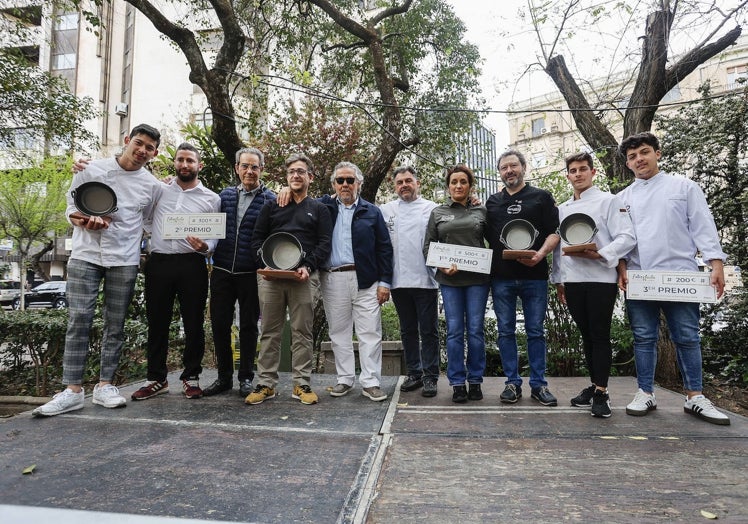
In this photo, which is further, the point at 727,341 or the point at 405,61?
the point at 405,61

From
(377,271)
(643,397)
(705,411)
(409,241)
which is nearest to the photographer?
(705,411)

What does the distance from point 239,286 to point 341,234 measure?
0.98m

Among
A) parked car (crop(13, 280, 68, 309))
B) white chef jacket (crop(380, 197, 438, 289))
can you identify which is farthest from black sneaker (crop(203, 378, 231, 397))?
parked car (crop(13, 280, 68, 309))

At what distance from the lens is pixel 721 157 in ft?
21.9

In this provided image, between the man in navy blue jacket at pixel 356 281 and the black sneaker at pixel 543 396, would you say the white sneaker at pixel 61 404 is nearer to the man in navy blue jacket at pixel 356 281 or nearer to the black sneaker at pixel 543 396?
the man in navy blue jacket at pixel 356 281

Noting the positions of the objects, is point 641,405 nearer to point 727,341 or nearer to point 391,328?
point 727,341

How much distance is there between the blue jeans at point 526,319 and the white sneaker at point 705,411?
0.98 metres

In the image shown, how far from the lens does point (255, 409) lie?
3.45 metres

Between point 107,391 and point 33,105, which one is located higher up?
point 33,105

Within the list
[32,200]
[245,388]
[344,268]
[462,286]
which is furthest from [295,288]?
[32,200]

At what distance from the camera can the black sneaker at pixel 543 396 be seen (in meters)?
3.56

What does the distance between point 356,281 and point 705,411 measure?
273 centimetres

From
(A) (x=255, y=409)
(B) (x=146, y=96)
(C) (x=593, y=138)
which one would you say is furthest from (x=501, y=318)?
(B) (x=146, y=96)

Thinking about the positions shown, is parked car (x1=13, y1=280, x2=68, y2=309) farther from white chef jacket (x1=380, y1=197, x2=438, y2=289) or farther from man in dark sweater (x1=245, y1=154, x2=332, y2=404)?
white chef jacket (x1=380, y1=197, x2=438, y2=289)
